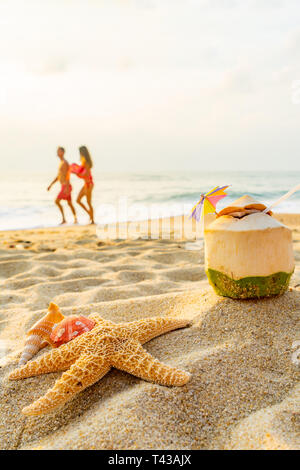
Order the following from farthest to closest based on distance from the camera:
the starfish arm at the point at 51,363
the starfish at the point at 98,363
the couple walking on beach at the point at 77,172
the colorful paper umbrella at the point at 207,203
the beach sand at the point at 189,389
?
the couple walking on beach at the point at 77,172 → the colorful paper umbrella at the point at 207,203 → the starfish arm at the point at 51,363 → the starfish at the point at 98,363 → the beach sand at the point at 189,389

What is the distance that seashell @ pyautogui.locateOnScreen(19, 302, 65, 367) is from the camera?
2336mm

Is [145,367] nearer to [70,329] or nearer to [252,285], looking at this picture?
[70,329]

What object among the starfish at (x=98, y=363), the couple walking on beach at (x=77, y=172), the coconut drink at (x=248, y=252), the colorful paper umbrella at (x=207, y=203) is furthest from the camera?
the couple walking on beach at (x=77, y=172)

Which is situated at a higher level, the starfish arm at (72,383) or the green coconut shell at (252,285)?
the green coconut shell at (252,285)

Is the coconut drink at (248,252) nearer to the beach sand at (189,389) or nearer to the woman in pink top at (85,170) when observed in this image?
the beach sand at (189,389)

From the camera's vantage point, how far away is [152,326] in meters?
2.24

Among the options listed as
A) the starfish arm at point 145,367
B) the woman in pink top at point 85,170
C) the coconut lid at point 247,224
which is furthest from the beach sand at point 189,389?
the woman in pink top at point 85,170

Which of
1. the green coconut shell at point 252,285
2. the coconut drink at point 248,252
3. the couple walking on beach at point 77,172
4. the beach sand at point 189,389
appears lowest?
the beach sand at point 189,389

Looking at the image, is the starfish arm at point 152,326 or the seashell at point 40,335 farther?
the seashell at point 40,335

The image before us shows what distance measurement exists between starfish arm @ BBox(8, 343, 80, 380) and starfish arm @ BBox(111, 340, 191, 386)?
25 centimetres

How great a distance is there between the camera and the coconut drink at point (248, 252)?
7.07ft
